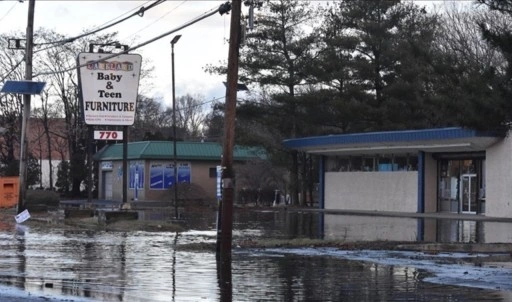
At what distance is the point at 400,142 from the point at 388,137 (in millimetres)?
718

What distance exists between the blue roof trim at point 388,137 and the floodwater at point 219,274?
20097mm

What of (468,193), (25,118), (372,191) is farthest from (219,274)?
(372,191)

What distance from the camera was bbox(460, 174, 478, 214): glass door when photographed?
163 ft

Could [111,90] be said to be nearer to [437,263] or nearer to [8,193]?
[8,193]

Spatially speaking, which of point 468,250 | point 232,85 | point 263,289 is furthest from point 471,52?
point 263,289

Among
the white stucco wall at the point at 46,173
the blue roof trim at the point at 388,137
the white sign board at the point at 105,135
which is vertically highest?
the blue roof trim at the point at 388,137

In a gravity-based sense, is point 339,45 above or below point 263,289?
above

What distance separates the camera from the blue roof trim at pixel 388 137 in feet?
145

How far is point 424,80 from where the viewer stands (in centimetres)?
5712

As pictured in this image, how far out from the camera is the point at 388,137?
162ft

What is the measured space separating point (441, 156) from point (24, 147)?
79.3 ft

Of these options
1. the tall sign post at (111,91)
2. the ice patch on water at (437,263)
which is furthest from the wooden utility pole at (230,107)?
the tall sign post at (111,91)

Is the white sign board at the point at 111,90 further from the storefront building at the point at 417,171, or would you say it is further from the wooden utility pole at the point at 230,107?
the wooden utility pole at the point at 230,107

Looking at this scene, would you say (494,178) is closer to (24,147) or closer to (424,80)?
(424,80)
